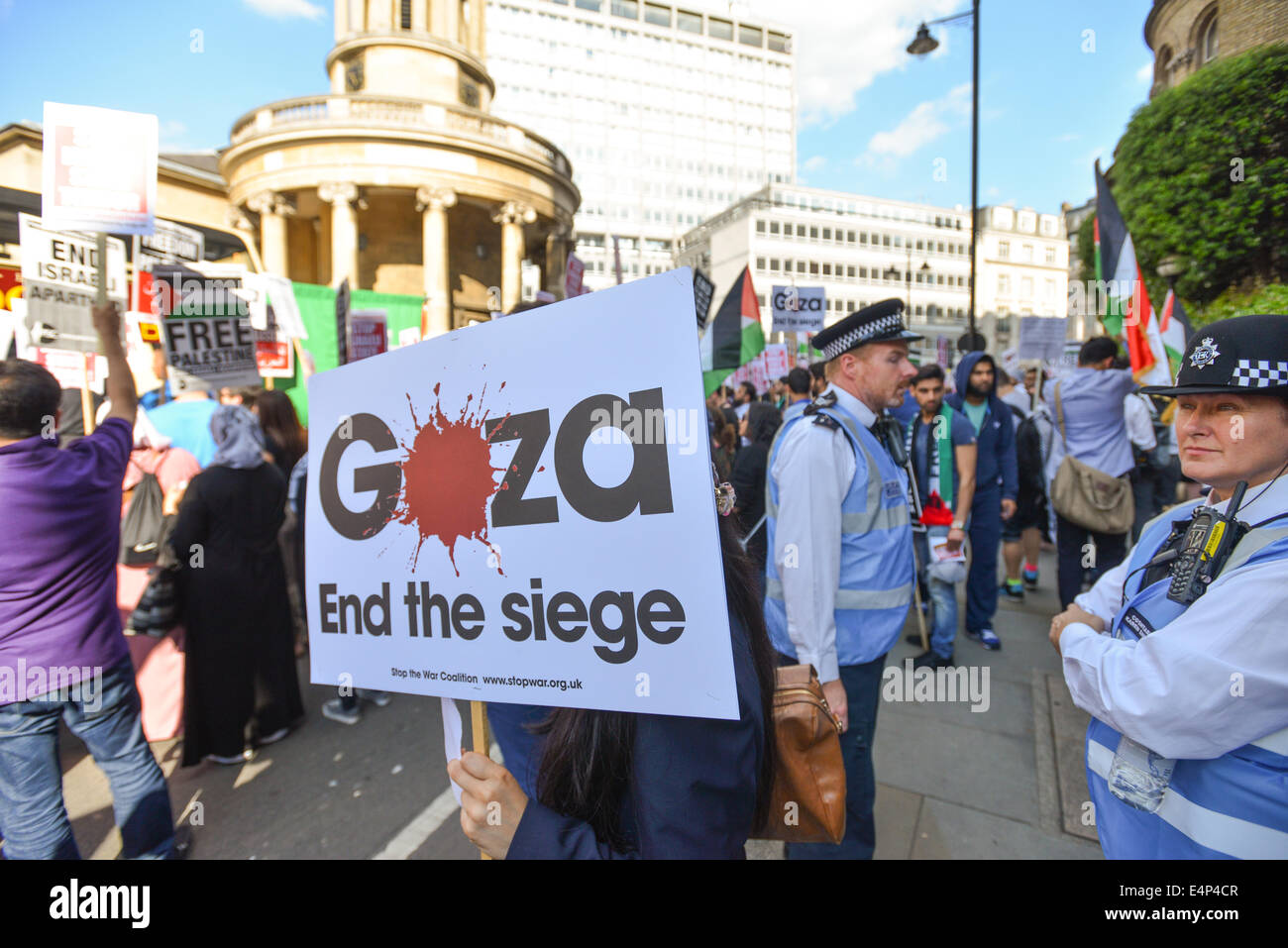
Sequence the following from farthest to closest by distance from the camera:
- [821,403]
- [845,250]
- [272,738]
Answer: [845,250] → [272,738] → [821,403]

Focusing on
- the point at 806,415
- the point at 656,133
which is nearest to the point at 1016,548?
the point at 806,415

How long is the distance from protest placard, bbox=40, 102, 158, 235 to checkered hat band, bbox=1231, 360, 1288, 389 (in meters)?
4.43

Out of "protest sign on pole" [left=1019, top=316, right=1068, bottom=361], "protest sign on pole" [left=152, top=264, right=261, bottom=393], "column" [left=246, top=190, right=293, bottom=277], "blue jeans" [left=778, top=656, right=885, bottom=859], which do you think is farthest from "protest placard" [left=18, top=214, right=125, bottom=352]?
"column" [left=246, top=190, right=293, bottom=277]

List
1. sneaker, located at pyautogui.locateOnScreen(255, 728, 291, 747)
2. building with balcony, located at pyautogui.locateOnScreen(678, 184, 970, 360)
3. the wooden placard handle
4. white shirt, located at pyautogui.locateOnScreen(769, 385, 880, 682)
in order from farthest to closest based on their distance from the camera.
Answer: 1. building with balcony, located at pyautogui.locateOnScreen(678, 184, 970, 360)
2. sneaker, located at pyautogui.locateOnScreen(255, 728, 291, 747)
3. white shirt, located at pyautogui.locateOnScreen(769, 385, 880, 682)
4. the wooden placard handle

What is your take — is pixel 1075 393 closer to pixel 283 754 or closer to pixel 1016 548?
pixel 1016 548

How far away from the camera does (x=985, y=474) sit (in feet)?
A: 16.2

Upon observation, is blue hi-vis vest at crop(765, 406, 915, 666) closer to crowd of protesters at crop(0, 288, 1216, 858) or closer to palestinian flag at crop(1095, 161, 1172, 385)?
crowd of protesters at crop(0, 288, 1216, 858)

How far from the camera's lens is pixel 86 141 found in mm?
3168

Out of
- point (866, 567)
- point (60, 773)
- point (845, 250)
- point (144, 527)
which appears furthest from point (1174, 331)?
point (845, 250)

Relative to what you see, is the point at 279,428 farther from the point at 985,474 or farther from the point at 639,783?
the point at 985,474

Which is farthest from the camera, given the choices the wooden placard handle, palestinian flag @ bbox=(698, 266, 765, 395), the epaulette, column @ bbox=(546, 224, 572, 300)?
column @ bbox=(546, 224, 572, 300)

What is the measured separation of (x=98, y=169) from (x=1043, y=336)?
9880 millimetres

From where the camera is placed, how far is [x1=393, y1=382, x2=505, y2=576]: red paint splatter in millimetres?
1365

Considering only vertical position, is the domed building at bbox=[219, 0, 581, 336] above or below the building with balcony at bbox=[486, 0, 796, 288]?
below
